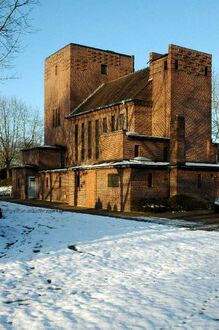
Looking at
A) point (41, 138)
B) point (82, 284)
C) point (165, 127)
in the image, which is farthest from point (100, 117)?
point (41, 138)

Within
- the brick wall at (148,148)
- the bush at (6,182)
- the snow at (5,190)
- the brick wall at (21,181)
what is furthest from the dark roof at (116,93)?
the bush at (6,182)

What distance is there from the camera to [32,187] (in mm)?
44000

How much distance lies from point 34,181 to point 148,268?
3510cm

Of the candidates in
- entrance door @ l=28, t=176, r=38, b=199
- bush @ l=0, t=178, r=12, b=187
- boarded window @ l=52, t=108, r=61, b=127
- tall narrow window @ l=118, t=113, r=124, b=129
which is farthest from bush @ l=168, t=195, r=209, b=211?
bush @ l=0, t=178, r=12, b=187

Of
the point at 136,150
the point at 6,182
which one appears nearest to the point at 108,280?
the point at 136,150

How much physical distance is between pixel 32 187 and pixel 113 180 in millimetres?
16765

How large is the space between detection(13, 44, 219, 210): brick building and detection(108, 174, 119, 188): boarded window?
2.8 inches

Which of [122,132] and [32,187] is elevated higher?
[122,132]

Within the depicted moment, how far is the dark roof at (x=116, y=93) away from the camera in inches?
1402

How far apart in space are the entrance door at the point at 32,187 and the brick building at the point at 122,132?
0.36ft

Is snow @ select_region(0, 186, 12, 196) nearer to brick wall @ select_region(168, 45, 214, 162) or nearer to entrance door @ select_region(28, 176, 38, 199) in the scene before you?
entrance door @ select_region(28, 176, 38, 199)

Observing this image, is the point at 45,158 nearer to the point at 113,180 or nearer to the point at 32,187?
the point at 32,187

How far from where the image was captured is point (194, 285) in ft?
27.2

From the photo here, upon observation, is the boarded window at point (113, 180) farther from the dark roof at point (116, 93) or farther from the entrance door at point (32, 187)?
the entrance door at point (32, 187)
